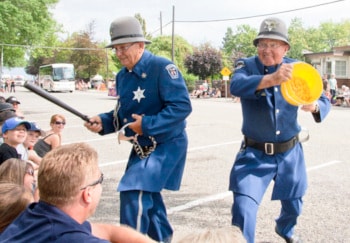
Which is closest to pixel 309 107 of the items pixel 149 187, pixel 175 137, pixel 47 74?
pixel 175 137

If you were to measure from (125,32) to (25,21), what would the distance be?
67.6 feet

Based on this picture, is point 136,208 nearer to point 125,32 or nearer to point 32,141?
point 125,32

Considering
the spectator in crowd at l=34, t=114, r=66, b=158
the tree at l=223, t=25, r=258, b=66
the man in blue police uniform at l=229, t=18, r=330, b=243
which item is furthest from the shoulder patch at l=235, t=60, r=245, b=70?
the tree at l=223, t=25, r=258, b=66

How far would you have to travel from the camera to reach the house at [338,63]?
35.9 metres

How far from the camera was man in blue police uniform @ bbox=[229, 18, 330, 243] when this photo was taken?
361 centimetres

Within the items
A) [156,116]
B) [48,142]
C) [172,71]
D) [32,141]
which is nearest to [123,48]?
[172,71]

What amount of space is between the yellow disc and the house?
1318 inches

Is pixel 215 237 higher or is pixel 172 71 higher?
pixel 172 71

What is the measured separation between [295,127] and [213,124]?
11069 mm

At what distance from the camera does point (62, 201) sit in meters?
1.99

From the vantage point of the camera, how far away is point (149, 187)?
11.1 feet

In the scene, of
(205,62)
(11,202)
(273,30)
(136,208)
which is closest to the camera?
(11,202)

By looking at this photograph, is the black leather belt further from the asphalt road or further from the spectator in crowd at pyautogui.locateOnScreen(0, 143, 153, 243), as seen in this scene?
the spectator in crowd at pyautogui.locateOnScreen(0, 143, 153, 243)

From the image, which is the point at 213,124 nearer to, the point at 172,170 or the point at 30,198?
the point at 172,170
